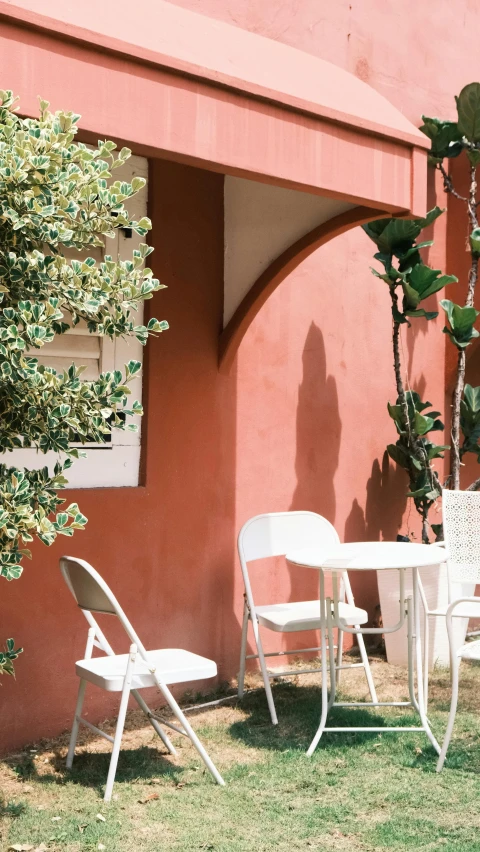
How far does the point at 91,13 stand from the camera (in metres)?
3.96

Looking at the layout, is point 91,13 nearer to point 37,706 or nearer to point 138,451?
point 138,451

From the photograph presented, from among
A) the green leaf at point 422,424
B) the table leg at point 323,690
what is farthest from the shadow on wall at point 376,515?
the table leg at point 323,690

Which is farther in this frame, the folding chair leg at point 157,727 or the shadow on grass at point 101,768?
the folding chair leg at point 157,727

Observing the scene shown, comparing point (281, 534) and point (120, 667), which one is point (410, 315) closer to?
point (281, 534)

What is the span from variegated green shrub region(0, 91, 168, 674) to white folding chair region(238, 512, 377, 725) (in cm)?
212

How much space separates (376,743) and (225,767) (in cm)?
80

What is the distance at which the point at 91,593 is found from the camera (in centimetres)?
449

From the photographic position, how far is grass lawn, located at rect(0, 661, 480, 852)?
12.7ft

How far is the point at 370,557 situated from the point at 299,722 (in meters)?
1.04

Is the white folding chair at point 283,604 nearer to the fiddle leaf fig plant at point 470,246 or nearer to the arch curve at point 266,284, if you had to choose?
the arch curve at point 266,284

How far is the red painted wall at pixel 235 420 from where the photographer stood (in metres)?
5.23

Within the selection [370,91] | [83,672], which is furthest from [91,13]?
[83,672]

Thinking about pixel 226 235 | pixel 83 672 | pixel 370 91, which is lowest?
pixel 83 672

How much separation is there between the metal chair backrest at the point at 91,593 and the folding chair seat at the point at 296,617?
1.05 m
